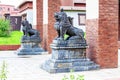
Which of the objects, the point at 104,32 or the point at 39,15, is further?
the point at 39,15

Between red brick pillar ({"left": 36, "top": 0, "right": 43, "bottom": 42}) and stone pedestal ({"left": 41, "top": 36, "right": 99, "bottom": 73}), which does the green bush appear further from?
stone pedestal ({"left": 41, "top": 36, "right": 99, "bottom": 73})

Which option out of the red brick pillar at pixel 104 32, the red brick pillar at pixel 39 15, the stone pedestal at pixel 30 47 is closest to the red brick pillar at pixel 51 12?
the stone pedestal at pixel 30 47

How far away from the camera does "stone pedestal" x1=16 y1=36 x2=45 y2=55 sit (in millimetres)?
17094

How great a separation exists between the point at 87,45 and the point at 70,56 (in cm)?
70

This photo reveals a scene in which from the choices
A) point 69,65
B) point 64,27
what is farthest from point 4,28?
point 69,65

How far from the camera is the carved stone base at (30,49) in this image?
17.1m

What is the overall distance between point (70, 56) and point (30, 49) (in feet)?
22.5

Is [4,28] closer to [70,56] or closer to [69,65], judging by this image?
[70,56]

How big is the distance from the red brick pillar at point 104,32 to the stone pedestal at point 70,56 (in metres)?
0.41

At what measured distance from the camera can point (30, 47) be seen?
17.3 meters

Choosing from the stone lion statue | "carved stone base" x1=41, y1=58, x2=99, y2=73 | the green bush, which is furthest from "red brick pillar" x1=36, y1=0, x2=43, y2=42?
"carved stone base" x1=41, y1=58, x2=99, y2=73

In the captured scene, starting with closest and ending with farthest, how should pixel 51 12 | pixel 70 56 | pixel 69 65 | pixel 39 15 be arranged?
pixel 69 65 < pixel 70 56 < pixel 51 12 < pixel 39 15

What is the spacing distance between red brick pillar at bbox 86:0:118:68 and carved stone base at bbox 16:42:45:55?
6338 millimetres

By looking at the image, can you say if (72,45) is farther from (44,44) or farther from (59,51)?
(44,44)
